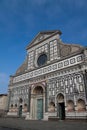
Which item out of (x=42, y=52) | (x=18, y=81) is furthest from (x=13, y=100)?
(x=42, y=52)

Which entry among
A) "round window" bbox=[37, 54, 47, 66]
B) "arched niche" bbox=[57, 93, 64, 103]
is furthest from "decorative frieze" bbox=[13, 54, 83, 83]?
"arched niche" bbox=[57, 93, 64, 103]

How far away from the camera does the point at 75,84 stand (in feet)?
52.0

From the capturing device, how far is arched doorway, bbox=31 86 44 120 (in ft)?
65.6

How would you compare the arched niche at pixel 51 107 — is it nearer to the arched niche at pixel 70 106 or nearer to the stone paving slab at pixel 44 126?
the arched niche at pixel 70 106

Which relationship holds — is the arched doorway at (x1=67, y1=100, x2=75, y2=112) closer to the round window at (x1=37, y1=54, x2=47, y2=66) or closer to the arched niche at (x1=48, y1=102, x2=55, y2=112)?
the arched niche at (x1=48, y1=102, x2=55, y2=112)

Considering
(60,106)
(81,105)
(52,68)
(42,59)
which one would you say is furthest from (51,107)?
(42,59)

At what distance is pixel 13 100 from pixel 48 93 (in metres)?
9.37

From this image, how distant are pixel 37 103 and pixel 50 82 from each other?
460 cm

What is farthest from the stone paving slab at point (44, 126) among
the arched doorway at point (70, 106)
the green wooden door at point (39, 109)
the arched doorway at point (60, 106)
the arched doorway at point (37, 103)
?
the arched doorway at point (37, 103)

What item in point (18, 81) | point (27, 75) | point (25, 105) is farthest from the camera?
point (18, 81)

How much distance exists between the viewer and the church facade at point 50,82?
51.2ft

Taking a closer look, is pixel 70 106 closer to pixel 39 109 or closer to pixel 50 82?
pixel 50 82

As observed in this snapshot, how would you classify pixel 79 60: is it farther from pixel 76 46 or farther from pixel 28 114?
pixel 28 114

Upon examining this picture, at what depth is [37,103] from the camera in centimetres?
2102
